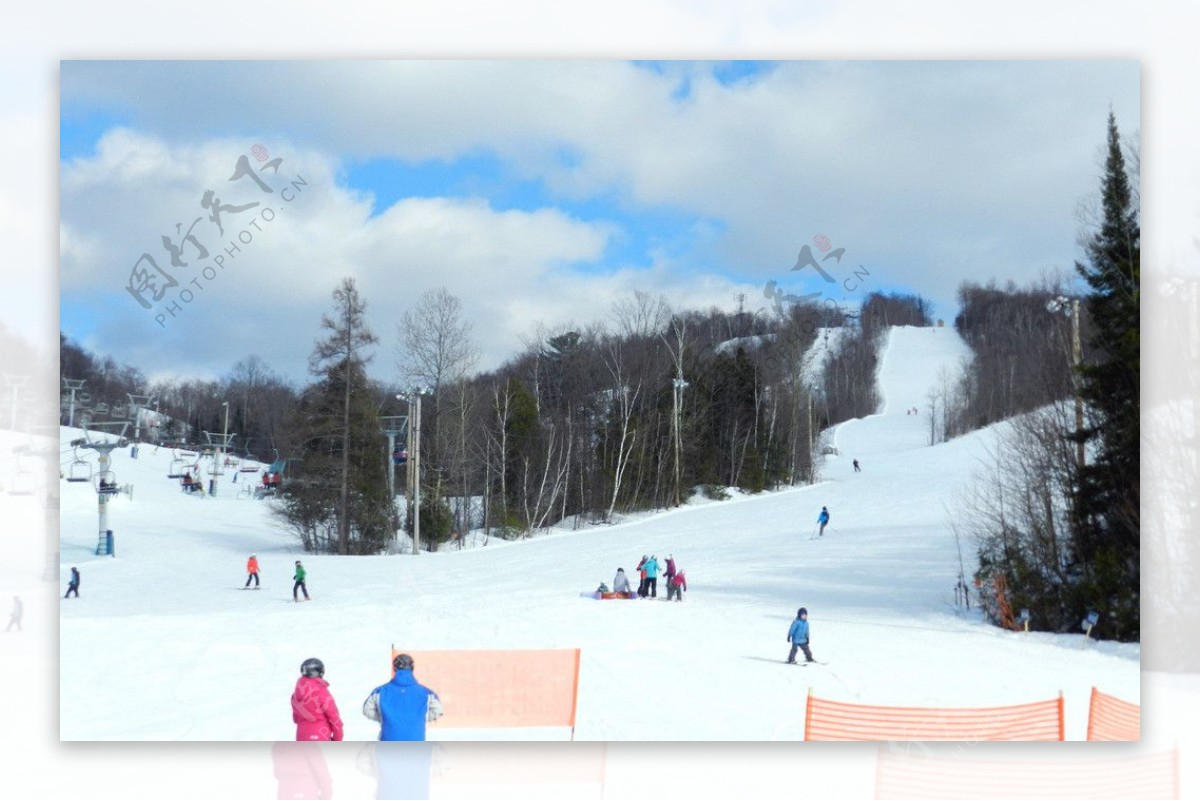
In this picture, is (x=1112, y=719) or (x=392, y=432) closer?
(x=1112, y=719)

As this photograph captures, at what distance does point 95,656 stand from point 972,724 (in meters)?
6.07

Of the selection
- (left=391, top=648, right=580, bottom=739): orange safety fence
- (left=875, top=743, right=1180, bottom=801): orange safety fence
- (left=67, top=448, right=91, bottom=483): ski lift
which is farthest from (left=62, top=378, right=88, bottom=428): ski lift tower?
(left=875, top=743, right=1180, bottom=801): orange safety fence

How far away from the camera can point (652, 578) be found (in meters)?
9.80

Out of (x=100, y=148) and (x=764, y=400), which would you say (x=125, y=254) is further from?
(x=764, y=400)

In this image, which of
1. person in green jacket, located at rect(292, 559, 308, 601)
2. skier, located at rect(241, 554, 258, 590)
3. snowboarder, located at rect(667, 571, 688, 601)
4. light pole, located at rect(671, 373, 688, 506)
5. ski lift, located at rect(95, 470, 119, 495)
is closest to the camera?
ski lift, located at rect(95, 470, 119, 495)

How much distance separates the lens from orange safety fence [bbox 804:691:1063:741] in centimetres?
662

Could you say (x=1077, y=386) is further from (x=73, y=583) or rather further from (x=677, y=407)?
(x=73, y=583)

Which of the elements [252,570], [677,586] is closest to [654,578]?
[677,586]

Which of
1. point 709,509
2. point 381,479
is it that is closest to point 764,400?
point 709,509

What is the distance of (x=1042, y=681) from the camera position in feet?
23.1

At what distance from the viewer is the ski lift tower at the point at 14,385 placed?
6688 millimetres

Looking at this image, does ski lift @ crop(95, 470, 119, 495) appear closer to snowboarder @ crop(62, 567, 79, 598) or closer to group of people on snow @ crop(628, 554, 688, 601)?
snowboarder @ crop(62, 567, 79, 598)

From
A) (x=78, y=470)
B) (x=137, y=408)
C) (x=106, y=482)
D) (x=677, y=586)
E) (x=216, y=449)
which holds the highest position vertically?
(x=137, y=408)

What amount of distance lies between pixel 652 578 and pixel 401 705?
5.30m
